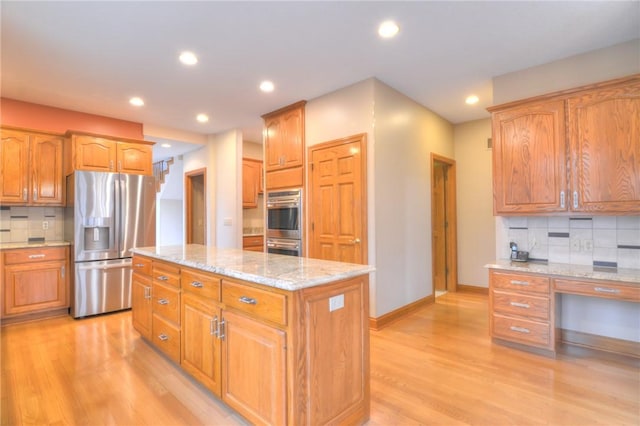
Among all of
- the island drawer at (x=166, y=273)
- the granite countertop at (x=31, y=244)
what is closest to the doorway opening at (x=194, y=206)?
the granite countertop at (x=31, y=244)

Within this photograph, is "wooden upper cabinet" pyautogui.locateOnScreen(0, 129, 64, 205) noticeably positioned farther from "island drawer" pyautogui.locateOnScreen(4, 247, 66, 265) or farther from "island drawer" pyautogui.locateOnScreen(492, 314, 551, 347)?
"island drawer" pyautogui.locateOnScreen(492, 314, 551, 347)

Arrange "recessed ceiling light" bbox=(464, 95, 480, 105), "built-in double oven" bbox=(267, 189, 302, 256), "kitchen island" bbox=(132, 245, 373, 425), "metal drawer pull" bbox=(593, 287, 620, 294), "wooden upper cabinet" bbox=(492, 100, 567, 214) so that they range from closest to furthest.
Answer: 1. "kitchen island" bbox=(132, 245, 373, 425)
2. "metal drawer pull" bbox=(593, 287, 620, 294)
3. "wooden upper cabinet" bbox=(492, 100, 567, 214)
4. "recessed ceiling light" bbox=(464, 95, 480, 105)
5. "built-in double oven" bbox=(267, 189, 302, 256)

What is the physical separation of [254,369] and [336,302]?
579 millimetres

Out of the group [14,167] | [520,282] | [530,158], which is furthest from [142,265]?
[530,158]

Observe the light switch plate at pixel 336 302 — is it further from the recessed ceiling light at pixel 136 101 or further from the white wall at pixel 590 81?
the recessed ceiling light at pixel 136 101

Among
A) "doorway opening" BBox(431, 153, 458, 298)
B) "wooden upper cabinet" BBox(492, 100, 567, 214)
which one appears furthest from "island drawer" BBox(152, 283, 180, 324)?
"doorway opening" BBox(431, 153, 458, 298)

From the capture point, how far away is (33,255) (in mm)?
3781

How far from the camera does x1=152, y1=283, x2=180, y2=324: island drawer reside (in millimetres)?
2400

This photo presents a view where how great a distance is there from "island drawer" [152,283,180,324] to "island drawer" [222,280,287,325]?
732mm

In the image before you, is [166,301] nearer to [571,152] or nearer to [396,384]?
[396,384]

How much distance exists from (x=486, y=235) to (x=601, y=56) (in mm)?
2671

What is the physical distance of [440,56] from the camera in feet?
9.86

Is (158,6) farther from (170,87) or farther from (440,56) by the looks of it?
(440,56)

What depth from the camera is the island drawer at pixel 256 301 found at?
156cm
